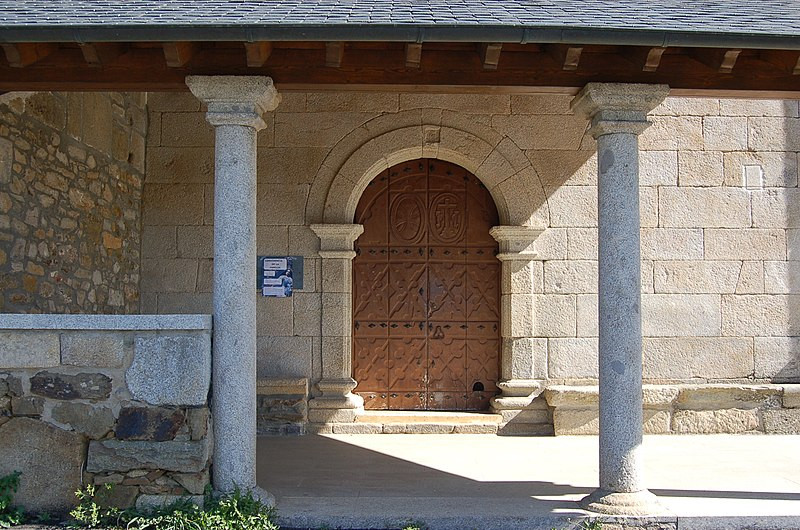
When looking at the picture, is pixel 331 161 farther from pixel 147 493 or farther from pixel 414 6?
pixel 147 493

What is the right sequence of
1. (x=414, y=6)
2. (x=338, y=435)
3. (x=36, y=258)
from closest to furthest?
(x=414, y=6), (x=36, y=258), (x=338, y=435)

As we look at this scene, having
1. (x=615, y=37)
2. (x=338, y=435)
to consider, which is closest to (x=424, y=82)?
(x=615, y=37)

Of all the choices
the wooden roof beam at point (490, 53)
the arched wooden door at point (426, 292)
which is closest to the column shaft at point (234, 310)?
the wooden roof beam at point (490, 53)

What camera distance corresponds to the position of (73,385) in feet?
14.4

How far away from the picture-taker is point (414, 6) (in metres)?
4.61

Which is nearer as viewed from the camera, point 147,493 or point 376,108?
point 147,493

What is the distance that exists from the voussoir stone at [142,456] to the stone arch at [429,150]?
10.3ft

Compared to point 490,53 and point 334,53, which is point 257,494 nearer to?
point 334,53

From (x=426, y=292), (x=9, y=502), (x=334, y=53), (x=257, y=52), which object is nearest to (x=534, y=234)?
(x=426, y=292)

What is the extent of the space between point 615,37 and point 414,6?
45.6 inches

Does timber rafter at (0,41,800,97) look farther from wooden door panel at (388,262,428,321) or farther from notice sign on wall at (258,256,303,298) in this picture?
wooden door panel at (388,262,428,321)

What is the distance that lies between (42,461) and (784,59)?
4.87 metres

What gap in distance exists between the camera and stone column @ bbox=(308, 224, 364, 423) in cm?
709

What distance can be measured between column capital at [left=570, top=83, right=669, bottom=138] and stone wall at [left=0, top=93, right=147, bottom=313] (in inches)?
149
